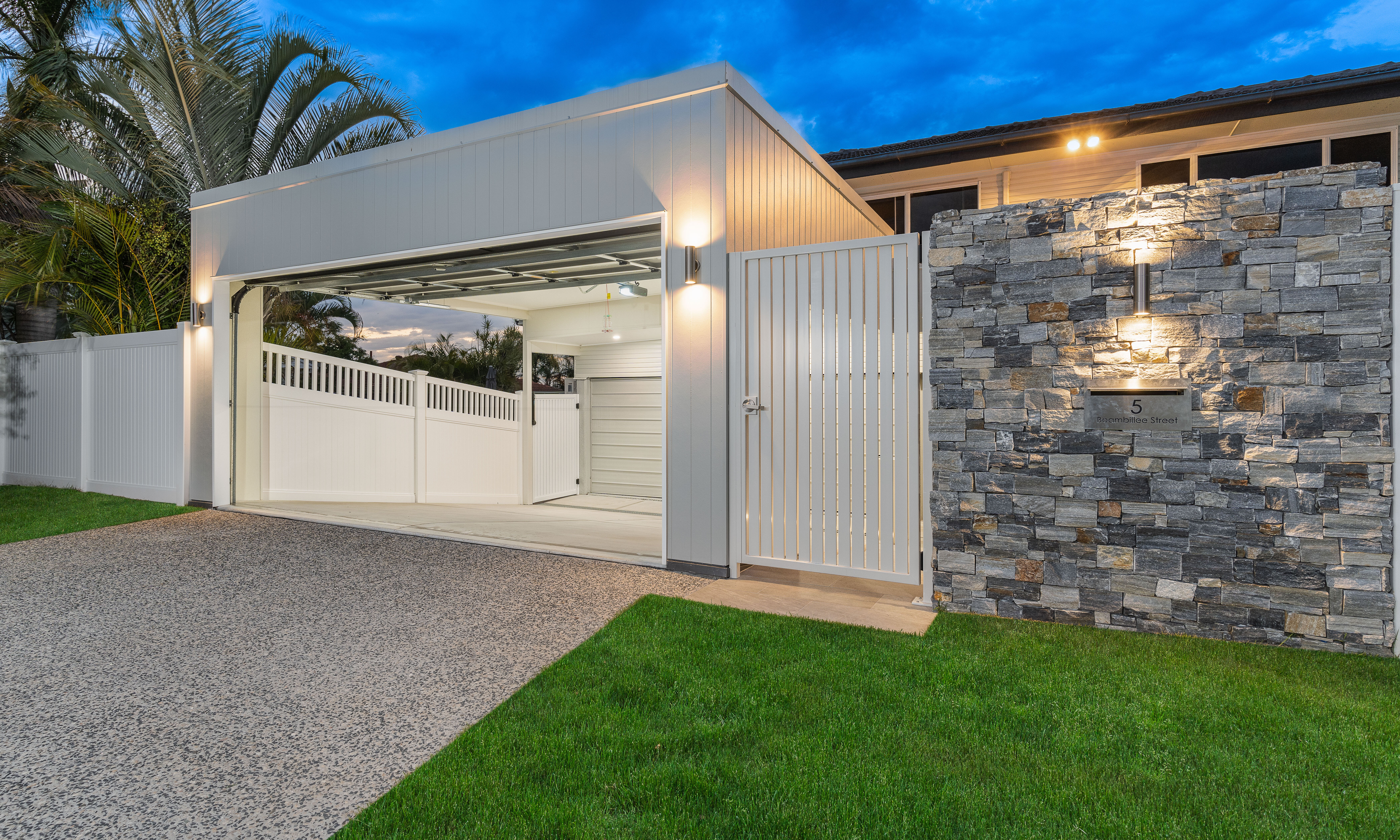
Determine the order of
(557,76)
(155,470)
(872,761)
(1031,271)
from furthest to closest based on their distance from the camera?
(557,76), (155,470), (1031,271), (872,761)

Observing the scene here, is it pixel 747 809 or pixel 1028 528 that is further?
pixel 1028 528

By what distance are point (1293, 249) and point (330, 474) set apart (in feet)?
30.7

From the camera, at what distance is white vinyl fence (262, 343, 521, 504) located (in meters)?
7.96

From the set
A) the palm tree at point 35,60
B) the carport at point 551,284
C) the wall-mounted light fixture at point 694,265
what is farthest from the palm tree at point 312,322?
the wall-mounted light fixture at point 694,265

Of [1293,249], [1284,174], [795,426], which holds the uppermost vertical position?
[1284,174]

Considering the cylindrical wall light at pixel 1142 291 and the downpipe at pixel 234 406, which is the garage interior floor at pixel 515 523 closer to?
the downpipe at pixel 234 406

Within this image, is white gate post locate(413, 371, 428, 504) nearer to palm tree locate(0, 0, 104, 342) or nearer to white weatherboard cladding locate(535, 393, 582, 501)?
white weatherboard cladding locate(535, 393, 582, 501)

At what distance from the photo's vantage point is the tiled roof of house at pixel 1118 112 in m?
6.45

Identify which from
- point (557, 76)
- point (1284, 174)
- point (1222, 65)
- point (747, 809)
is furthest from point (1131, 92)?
point (747, 809)

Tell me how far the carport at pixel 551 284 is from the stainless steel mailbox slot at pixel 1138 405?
96cm

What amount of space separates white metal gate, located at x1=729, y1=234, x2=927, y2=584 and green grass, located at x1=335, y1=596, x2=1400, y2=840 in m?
1.03

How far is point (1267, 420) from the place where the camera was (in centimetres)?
313

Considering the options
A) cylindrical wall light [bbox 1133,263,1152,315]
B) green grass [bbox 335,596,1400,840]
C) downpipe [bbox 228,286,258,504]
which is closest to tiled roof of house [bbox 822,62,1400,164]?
cylindrical wall light [bbox 1133,263,1152,315]

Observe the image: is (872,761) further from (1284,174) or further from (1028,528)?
(1284,174)
